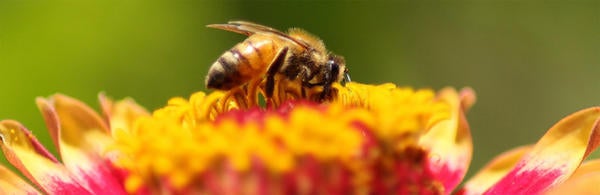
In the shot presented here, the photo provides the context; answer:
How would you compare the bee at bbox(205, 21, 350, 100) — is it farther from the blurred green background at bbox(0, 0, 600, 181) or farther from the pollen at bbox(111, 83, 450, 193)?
the blurred green background at bbox(0, 0, 600, 181)

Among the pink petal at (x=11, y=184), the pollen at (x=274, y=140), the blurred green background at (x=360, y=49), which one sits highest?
the blurred green background at (x=360, y=49)

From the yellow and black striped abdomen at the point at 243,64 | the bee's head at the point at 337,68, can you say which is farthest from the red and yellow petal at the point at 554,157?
A: the yellow and black striped abdomen at the point at 243,64

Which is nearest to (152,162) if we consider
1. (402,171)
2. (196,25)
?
(402,171)

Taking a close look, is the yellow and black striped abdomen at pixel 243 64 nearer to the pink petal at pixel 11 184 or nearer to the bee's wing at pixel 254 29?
the bee's wing at pixel 254 29

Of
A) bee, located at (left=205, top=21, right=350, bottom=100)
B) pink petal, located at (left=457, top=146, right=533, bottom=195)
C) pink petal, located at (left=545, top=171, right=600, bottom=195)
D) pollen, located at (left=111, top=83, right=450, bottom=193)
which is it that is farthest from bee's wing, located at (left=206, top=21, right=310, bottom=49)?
pink petal, located at (left=545, top=171, right=600, bottom=195)

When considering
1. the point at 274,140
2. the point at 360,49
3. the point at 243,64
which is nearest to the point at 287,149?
the point at 274,140

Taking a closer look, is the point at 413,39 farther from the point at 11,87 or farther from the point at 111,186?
the point at 111,186
